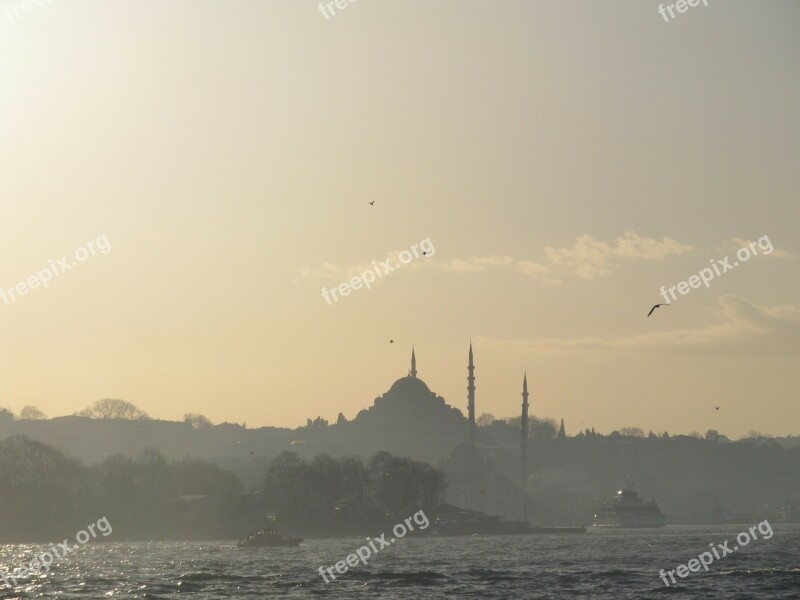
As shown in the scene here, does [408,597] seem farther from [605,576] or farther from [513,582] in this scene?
[605,576]

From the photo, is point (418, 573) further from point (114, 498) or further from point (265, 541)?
point (114, 498)

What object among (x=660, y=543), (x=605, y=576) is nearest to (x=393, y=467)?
(x=660, y=543)

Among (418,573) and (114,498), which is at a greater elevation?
(114,498)

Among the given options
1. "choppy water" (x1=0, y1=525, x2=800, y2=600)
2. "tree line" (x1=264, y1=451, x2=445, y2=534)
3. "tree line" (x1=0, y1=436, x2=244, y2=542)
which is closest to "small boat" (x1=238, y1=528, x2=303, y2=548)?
"choppy water" (x1=0, y1=525, x2=800, y2=600)

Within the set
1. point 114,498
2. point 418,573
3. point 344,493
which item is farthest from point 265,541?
point 418,573

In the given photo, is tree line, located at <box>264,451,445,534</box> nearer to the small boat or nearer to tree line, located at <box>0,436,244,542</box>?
tree line, located at <box>0,436,244,542</box>

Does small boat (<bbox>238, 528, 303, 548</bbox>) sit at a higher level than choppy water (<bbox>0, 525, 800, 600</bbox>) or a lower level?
higher

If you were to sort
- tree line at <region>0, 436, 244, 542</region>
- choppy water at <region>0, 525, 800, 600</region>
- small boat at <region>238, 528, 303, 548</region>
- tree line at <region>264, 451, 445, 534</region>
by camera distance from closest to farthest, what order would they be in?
choppy water at <region>0, 525, 800, 600</region> < small boat at <region>238, 528, 303, 548</region> < tree line at <region>0, 436, 244, 542</region> < tree line at <region>264, 451, 445, 534</region>

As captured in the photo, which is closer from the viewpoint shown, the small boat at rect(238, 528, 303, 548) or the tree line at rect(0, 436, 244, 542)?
the small boat at rect(238, 528, 303, 548)

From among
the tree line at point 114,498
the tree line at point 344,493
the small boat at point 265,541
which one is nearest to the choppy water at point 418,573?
the small boat at point 265,541
